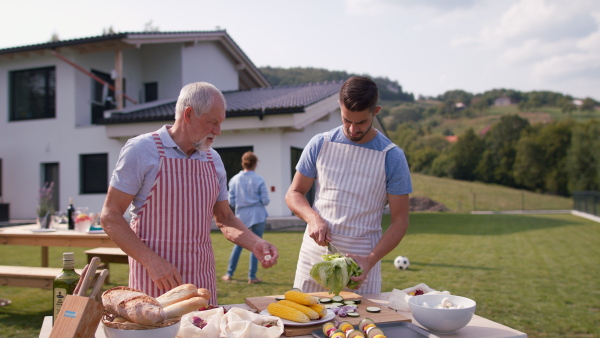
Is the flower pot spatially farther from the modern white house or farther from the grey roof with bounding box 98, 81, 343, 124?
the modern white house

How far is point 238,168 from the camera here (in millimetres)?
16359

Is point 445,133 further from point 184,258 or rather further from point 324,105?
point 184,258

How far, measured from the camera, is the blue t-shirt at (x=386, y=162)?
2936mm

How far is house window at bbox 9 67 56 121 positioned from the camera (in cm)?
1795

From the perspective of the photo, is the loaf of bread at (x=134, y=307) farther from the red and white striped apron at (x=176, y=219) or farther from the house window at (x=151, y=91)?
the house window at (x=151, y=91)

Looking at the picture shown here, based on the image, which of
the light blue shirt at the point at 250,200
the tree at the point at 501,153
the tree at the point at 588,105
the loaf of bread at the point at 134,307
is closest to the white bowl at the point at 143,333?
the loaf of bread at the point at 134,307

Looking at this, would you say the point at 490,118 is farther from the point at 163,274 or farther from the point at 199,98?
the point at 163,274

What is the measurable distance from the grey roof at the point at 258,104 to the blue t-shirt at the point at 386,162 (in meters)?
11.8

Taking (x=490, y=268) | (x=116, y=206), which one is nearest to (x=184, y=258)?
(x=116, y=206)

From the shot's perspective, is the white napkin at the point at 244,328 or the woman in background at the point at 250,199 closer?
the white napkin at the point at 244,328

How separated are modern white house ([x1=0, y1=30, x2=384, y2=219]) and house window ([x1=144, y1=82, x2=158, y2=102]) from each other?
32cm

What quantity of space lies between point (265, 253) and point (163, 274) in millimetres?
546

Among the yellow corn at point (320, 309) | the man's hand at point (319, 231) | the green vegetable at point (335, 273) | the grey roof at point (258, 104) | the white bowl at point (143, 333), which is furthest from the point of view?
the grey roof at point (258, 104)

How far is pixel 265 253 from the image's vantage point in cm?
256
